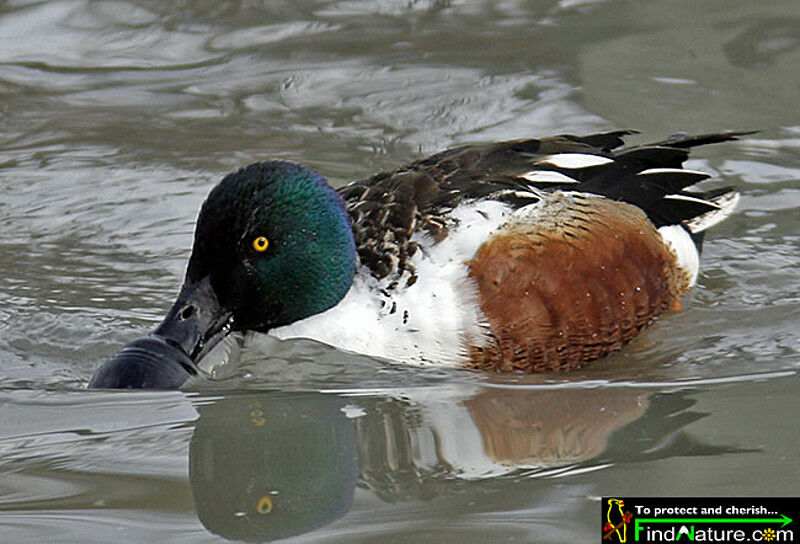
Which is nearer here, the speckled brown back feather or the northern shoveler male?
the northern shoveler male

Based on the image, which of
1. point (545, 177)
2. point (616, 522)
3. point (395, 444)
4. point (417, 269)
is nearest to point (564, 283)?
point (545, 177)

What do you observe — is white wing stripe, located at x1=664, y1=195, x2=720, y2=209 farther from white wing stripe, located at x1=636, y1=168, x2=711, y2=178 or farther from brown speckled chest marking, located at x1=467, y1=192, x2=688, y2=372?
brown speckled chest marking, located at x1=467, y1=192, x2=688, y2=372

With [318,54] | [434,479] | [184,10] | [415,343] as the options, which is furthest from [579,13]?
[434,479]

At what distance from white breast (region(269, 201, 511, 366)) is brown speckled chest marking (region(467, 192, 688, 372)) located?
0.16 ft

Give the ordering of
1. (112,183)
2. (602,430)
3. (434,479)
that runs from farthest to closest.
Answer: (112,183)
(602,430)
(434,479)

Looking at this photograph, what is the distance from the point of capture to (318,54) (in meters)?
8.40

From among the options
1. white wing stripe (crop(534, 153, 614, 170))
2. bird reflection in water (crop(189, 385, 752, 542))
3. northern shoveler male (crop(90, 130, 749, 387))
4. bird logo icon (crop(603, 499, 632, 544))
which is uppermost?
white wing stripe (crop(534, 153, 614, 170))

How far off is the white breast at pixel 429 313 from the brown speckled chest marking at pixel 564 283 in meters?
0.05

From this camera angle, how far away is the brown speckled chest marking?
4.93m

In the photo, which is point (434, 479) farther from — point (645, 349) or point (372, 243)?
point (645, 349)

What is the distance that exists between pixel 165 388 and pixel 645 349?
1930mm

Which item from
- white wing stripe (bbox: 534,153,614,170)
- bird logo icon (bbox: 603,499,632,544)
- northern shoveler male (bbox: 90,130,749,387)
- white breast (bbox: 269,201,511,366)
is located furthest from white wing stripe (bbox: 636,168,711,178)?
bird logo icon (bbox: 603,499,632,544)

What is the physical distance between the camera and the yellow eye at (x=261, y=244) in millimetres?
4857

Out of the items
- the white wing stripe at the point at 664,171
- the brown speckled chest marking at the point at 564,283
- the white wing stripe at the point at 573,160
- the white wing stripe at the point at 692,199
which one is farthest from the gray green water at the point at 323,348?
the white wing stripe at the point at 573,160
